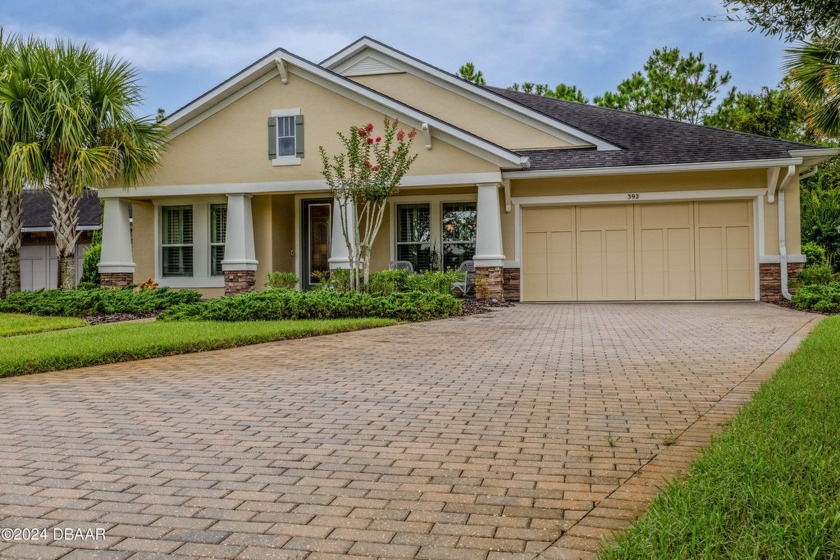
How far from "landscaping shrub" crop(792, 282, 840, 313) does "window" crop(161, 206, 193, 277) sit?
46.5 ft

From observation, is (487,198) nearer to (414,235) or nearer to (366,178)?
(414,235)

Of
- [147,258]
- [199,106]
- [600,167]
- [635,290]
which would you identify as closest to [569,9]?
[600,167]

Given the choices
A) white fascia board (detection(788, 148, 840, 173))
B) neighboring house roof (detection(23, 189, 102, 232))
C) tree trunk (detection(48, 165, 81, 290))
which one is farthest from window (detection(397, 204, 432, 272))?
neighboring house roof (detection(23, 189, 102, 232))

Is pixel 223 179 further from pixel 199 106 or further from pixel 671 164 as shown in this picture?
pixel 671 164

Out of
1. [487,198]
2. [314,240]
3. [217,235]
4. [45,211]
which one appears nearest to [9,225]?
[217,235]

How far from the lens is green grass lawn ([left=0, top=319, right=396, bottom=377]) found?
7902mm

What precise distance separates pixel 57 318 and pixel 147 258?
213 inches

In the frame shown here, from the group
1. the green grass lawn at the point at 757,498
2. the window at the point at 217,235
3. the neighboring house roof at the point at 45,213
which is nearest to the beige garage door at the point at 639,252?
the window at the point at 217,235

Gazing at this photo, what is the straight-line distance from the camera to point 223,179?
685 inches

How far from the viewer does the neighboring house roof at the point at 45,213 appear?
24.0 metres

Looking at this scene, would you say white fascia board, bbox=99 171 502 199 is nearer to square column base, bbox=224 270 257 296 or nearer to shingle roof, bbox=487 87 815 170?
shingle roof, bbox=487 87 815 170

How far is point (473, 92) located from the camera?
1886 cm

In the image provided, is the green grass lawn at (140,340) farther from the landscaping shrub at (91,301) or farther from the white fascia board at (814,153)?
the white fascia board at (814,153)

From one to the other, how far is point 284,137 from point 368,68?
4.03 metres
